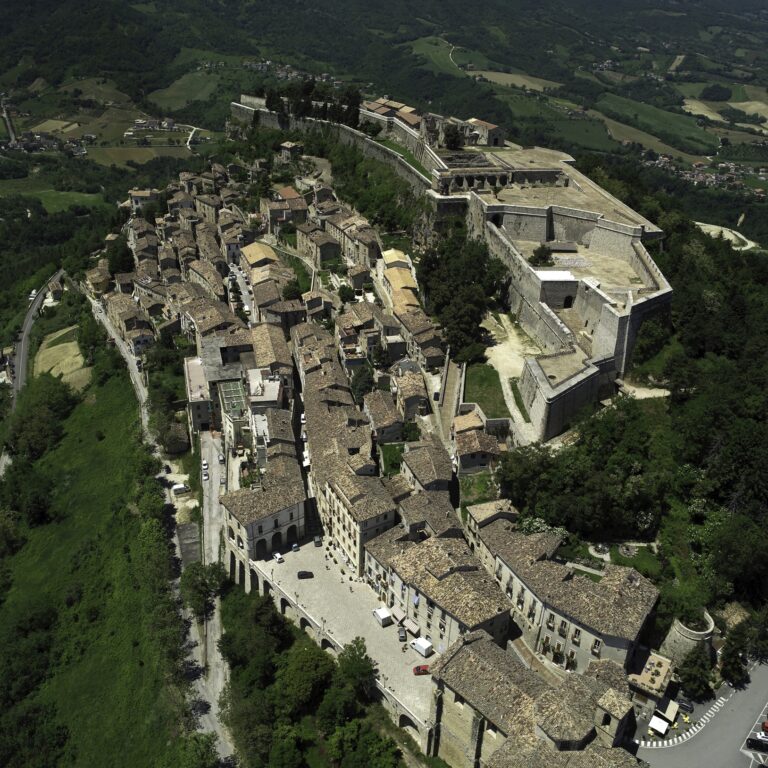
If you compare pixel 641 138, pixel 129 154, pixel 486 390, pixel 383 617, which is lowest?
pixel 641 138

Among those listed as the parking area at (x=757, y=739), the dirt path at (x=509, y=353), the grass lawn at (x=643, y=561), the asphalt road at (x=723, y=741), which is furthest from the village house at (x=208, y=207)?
the parking area at (x=757, y=739)

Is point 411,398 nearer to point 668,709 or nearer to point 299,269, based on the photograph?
point 668,709

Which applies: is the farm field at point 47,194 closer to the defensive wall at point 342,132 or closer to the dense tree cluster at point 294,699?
the defensive wall at point 342,132

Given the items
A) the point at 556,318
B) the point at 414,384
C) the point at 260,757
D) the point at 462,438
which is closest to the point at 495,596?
the point at 462,438

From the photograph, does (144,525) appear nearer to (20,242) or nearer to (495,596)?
(495,596)

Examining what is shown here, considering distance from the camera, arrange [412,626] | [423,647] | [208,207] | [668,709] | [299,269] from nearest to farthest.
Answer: [668,709]
[423,647]
[412,626]
[299,269]
[208,207]

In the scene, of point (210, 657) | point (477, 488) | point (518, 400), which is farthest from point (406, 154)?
point (210, 657)
